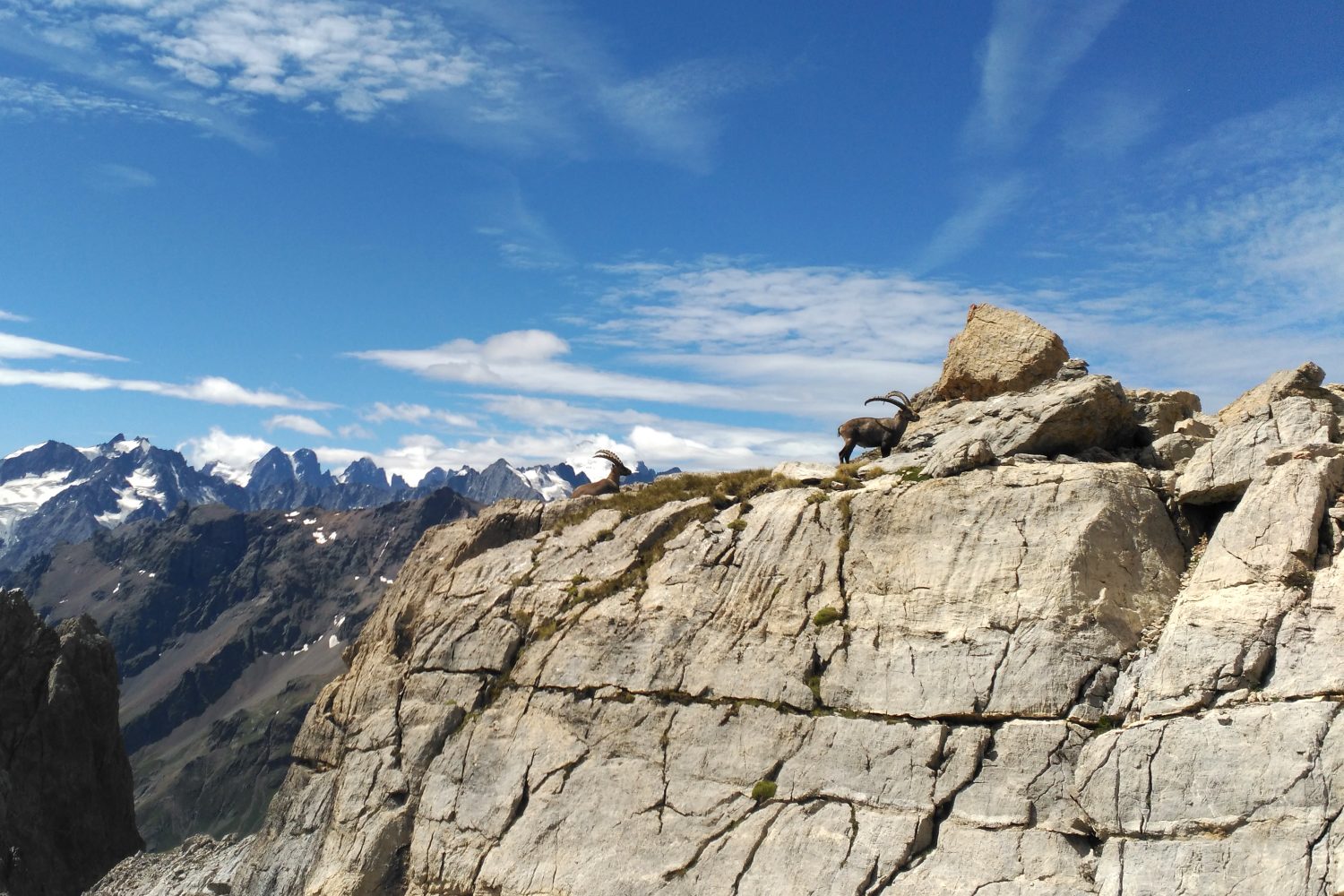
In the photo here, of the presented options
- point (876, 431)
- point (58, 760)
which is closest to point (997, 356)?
point (876, 431)

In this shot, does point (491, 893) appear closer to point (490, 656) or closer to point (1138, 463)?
point (490, 656)

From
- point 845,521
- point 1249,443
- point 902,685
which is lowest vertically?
point 902,685

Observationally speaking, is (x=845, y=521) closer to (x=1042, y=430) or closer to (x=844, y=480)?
(x=844, y=480)

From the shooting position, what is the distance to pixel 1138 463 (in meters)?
30.3

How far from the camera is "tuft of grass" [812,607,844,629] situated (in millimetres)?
27406

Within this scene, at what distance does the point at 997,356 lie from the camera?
3844 centimetres

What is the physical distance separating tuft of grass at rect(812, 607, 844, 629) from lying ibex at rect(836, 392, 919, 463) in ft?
31.2

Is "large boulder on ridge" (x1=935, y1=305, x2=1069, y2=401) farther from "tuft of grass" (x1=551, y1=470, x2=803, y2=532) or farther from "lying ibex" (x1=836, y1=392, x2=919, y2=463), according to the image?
"tuft of grass" (x1=551, y1=470, x2=803, y2=532)

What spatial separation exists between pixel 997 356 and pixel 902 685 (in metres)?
18.2

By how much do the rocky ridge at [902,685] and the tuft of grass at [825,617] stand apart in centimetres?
6

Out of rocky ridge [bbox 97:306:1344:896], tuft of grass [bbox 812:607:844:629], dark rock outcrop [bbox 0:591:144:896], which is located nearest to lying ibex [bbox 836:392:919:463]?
rocky ridge [bbox 97:306:1344:896]

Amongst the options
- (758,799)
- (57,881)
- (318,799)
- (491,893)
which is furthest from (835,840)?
(57,881)

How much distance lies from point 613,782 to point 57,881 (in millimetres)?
62908

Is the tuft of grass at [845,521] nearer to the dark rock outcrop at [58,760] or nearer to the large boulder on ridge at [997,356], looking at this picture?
the large boulder on ridge at [997,356]
